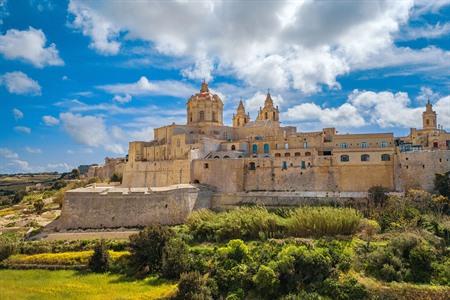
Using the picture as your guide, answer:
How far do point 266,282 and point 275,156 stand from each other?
17.3 m

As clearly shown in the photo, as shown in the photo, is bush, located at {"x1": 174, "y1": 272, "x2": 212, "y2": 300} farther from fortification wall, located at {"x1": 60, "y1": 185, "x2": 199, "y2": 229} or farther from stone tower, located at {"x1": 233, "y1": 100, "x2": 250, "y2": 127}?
stone tower, located at {"x1": 233, "y1": 100, "x2": 250, "y2": 127}

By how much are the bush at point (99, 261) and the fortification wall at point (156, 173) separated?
13442 mm

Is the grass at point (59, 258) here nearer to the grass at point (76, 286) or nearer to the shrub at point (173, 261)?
the grass at point (76, 286)

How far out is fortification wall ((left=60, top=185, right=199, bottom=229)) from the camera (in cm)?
2750

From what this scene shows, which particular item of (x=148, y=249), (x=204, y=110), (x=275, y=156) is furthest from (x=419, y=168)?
(x=204, y=110)

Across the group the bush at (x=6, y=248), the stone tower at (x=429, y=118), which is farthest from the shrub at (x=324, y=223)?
the stone tower at (x=429, y=118)

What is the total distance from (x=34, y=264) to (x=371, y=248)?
52.5 ft

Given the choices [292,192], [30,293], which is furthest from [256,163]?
[30,293]

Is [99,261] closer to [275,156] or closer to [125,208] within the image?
[125,208]

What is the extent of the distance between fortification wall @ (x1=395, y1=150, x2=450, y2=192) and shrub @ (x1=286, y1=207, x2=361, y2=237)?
7.35 m

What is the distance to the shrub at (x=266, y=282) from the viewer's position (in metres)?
16.0

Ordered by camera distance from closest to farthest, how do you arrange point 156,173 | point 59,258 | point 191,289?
point 191,289 < point 59,258 < point 156,173

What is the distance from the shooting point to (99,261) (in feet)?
63.8

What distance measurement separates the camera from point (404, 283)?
15.6 m
